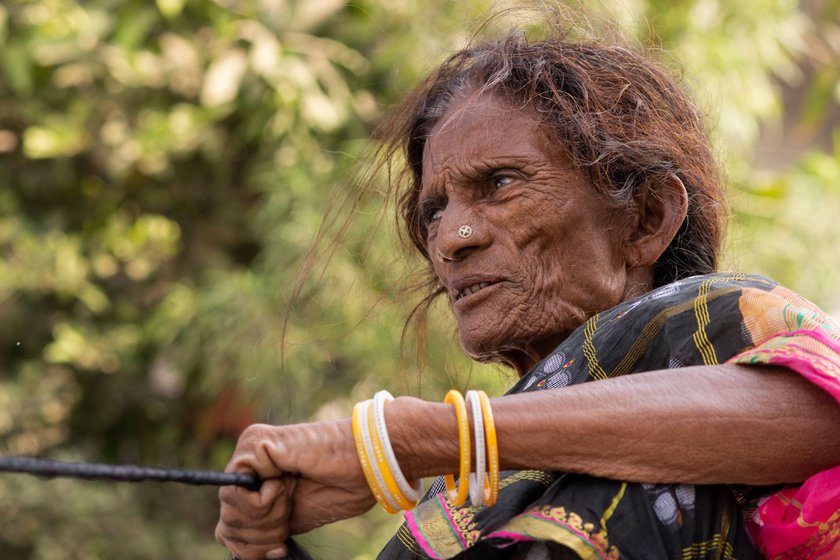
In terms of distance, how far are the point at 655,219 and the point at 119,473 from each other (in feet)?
3.65

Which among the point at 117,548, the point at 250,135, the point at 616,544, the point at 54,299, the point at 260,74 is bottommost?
the point at 117,548

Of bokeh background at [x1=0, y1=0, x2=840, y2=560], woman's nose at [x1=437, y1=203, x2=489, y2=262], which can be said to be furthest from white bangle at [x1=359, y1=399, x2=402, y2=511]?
bokeh background at [x1=0, y1=0, x2=840, y2=560]

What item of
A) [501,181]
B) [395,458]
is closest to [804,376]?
[395,458]

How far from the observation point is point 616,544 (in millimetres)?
1396

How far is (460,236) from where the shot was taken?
1944mm

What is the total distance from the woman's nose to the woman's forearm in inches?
22.1

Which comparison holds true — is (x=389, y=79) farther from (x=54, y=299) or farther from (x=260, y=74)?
(x=54, y=299)

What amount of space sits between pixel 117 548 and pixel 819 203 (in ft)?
10.2

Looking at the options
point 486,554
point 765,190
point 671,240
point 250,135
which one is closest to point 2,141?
point 250,135

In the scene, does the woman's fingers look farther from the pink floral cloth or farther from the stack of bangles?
the pink floral cloth

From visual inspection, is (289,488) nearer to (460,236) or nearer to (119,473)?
(119,473)

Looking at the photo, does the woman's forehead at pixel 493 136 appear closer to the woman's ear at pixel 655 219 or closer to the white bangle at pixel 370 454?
the woman's ear at pixel 655 219

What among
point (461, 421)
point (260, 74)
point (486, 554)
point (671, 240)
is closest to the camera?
point (461, 421)

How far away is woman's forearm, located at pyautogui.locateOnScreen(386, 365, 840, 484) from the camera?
1378mm
